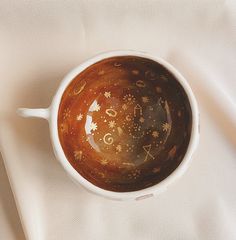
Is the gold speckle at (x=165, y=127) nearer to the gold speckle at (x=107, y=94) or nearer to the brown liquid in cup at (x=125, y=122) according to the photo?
the brown liquid in cup at (x=125, y=122)

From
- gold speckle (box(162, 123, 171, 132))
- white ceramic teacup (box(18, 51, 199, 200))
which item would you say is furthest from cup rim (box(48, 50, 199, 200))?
gold speckle (box(162, 123, 171, 132))

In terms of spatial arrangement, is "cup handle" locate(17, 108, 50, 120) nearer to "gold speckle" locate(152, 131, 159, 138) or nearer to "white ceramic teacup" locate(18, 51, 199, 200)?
"white ceramic teacup" locate(18, 51, 199, 200)

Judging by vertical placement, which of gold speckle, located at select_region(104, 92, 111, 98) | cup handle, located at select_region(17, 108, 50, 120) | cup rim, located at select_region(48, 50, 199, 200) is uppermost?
cup handle, located at select_region(17, 108, 50, 120)

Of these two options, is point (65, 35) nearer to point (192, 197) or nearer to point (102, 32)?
point (102, 32)

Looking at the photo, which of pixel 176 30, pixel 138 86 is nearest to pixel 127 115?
pixel 138 86

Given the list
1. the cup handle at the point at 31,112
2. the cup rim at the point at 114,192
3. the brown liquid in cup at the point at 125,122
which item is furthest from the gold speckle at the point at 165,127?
the cup handle at the point at 31,112

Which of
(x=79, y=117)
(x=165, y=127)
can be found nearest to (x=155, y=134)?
(x=165, y=127)

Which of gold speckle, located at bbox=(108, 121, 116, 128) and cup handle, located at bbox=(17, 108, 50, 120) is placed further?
gold speckle, located at bbox=(108, 121, 116, 128)
